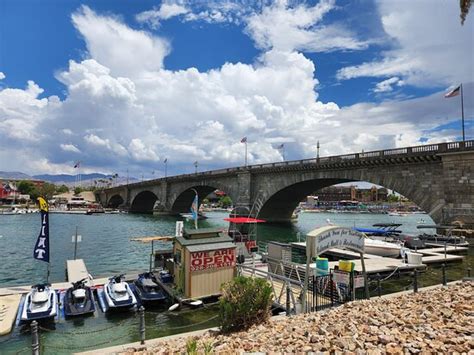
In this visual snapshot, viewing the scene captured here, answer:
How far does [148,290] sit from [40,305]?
4.55 m

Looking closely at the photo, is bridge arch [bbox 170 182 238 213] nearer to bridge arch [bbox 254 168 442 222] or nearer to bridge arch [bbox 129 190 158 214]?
bridge arch [bbox 254 168 442 222]

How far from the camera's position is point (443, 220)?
35438 millimetres

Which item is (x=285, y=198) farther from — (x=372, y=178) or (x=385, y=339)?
(x=385, y=339)

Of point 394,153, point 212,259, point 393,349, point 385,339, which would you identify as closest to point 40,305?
point 212,259

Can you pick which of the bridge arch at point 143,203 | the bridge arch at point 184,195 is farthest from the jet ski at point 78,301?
the bridge arch at point 143,203

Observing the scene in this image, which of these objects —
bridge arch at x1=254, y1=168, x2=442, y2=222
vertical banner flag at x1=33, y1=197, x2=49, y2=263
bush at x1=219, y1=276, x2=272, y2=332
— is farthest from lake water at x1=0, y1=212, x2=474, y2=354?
bridge arch at x1=254, y1=168, x2=442, y2=222

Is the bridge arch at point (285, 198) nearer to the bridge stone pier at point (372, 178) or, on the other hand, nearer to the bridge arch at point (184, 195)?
the bridge stone pier at point (372, 178)

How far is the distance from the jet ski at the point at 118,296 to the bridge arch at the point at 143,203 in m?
114

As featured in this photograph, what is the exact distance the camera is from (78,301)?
588 inches

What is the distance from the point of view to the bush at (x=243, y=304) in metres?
9.62

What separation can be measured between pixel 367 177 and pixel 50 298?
40.8 m

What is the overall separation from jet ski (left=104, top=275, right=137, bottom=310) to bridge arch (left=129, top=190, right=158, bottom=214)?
114m

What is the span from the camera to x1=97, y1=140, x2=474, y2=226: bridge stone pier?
3431 centimetres

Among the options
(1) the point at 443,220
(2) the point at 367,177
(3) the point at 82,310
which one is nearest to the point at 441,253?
(1) the point at 443,220
